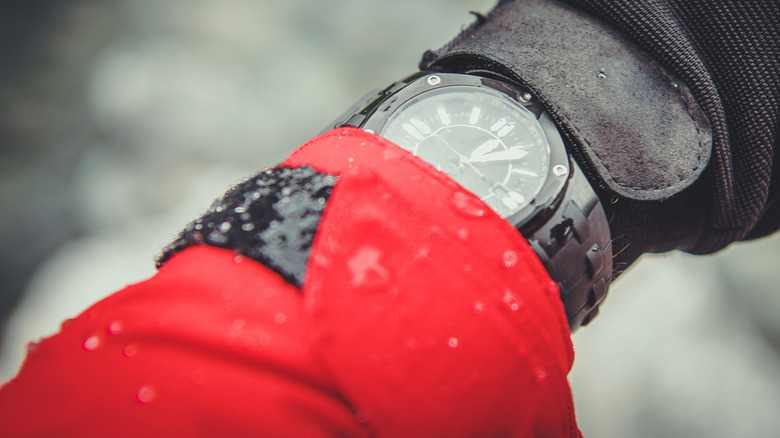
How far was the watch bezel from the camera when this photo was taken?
0.45m

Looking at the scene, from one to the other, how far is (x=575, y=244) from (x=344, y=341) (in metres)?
0.24

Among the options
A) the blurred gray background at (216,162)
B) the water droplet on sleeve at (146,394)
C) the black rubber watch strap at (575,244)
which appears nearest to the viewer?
the water droplet on sleeve at (146,394)

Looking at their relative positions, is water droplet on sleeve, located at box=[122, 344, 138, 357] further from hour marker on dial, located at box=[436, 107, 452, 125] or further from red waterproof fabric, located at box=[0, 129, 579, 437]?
hour marker on dial, located at box=[436, 107, 452, 125]

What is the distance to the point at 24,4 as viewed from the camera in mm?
1232

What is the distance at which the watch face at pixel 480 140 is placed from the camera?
457 mm

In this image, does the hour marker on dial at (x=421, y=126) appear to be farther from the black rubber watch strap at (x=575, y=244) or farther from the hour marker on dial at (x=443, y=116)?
the black rubber watch strap at (x=575, y=244)

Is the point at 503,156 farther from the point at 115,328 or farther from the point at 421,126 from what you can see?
the point at 115,328

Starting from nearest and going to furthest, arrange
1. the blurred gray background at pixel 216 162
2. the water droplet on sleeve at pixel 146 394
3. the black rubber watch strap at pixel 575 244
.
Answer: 1. the water droplet on sleeve at pixel 146 394
2. the black rubber watch strap at pixel 575 244
3. the blurred gray background at pixel 216 162

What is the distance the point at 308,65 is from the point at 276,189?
103 centimetres

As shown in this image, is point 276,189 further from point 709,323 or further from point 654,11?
point 709,323

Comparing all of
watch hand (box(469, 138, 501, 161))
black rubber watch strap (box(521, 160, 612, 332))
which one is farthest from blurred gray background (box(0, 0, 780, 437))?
watch hand (box(469, 138, 501, 161))

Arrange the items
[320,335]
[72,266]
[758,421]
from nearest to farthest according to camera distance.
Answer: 1. [320,335]
2. [758,421]
3. [72,266]

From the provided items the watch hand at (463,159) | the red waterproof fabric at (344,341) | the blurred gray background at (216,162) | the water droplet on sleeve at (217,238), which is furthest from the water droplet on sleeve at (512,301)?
the blurred gray background at (216,162)

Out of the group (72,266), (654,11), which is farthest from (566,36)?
(72,266)
